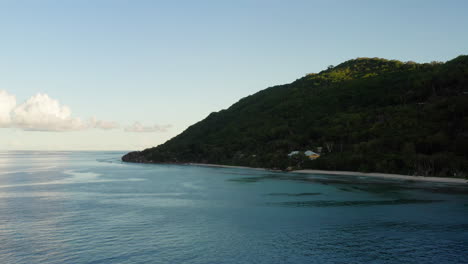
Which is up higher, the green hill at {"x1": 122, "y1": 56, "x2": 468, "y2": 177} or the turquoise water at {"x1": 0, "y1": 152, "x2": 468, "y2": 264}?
the green hill at {"x1": 122, "y1": 56, "x2": 468, "y2": 177}

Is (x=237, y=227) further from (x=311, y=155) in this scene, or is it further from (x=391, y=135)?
(x=311, y=155)

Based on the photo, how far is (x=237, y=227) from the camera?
150 ft

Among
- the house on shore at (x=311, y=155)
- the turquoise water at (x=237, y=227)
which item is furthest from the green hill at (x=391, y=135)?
the turquoise water at (x=237, y=227)

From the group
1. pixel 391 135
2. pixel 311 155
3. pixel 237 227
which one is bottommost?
pixel 237 227

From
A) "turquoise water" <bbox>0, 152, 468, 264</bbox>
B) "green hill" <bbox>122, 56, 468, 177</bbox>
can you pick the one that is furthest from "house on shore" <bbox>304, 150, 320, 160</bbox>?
"turquoise water" <bbox>0, 152, 468, 264</bbox>

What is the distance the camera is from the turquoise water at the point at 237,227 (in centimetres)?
3334

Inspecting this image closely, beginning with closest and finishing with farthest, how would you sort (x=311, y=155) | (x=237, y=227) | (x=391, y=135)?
(x=237, y=227)
(x=391, y=135)
(x=311, y=155)

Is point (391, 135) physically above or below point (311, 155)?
above

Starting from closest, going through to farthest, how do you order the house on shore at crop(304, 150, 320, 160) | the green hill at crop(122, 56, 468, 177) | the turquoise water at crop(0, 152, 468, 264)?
1. the turquoise water at crop(0, 152, 468, 264)
2. the green hill at crop(122, 56, 468, 177)
3. the house on shore at crop(304, 150, 320, 160)

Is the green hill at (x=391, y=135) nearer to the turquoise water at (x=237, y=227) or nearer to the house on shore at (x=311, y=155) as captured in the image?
the house on shore at (x=311, y=155)

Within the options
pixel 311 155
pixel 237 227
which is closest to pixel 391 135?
pixel 311 155

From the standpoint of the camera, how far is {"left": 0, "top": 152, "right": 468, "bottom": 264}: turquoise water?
33.3 m

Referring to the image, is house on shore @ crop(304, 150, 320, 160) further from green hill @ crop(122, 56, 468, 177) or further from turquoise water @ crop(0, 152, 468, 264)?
turquoise water @ crop(0, 152, 468, 264)

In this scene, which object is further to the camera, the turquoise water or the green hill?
the green hill
